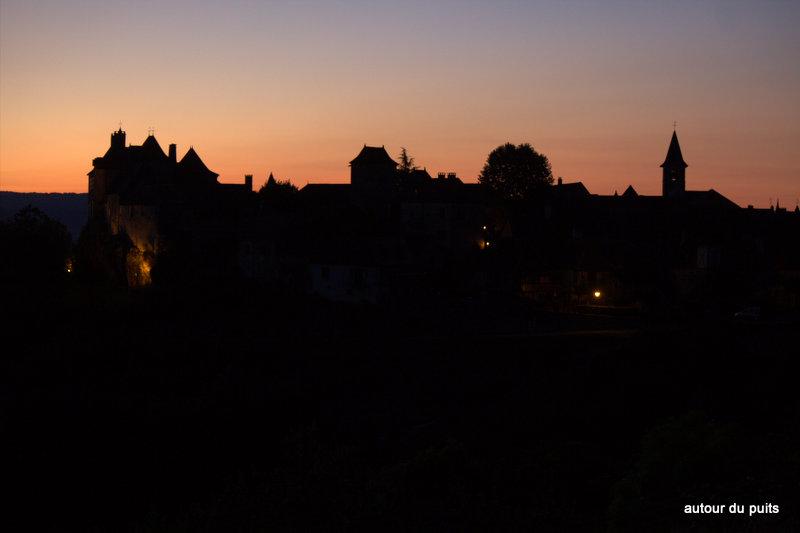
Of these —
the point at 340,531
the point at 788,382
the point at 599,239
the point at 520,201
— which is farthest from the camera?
the point at 520,201

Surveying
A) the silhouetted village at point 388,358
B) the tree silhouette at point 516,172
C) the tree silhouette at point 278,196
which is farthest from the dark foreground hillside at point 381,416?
the tree silhouette at point 516,172

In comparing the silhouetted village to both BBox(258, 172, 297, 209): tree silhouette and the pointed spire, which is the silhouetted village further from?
the pointed spire

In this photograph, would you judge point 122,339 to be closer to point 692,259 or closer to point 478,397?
point 478,397

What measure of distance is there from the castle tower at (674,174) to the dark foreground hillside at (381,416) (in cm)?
4764

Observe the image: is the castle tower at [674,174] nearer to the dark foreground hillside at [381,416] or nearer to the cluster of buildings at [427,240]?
the cluster of buildings at [427,240]

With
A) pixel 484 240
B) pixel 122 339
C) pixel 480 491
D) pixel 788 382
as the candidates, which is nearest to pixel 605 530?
pixel 480 491

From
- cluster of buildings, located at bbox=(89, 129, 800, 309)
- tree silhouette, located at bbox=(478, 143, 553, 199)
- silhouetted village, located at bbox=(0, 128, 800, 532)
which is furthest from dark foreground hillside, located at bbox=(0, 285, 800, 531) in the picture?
tree silhouette, located at bbox=(478, 143, 553, 199)

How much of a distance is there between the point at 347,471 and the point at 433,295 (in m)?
33.8

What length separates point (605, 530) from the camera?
2316 cm

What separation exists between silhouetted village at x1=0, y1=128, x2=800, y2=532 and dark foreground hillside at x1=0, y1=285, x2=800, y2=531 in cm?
15

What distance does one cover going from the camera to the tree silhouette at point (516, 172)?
352ft

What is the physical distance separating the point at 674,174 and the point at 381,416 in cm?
6945

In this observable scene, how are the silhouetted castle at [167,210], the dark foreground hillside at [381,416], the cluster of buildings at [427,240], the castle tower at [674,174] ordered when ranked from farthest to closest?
1. the castle tower at [674,174]
2. the silhouetted castle at [167,210]
3. the cluster of buildings at [427,240]
4. the dark foreground hillside at [381,416]

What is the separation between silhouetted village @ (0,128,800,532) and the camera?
27.4 meters
